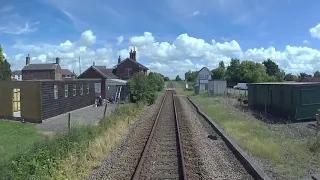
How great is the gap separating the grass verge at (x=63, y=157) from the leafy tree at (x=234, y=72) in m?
84.3

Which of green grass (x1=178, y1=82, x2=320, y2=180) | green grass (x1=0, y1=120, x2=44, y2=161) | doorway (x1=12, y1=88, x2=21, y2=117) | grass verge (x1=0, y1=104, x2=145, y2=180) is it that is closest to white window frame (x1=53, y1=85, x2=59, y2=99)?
doorway (x1=12, y1=88, x2=21, y2=117)

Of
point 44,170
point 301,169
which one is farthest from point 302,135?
point 44,170

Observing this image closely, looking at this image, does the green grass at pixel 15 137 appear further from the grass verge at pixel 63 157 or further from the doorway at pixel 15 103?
the doorway at pixel 15 103

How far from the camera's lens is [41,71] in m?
80.1

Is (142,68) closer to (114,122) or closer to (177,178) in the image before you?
(114,122)

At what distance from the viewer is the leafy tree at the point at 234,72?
9456 cm

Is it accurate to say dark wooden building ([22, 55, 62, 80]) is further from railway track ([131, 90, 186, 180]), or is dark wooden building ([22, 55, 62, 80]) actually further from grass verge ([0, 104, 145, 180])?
grass verge ([0, 104, 145, 180])

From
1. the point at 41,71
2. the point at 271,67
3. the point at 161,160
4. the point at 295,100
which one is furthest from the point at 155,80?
the point at 271,67

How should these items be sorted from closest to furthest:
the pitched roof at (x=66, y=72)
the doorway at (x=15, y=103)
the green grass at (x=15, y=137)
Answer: the green grass at (x=15, y=137)
the doorway at (x=15, y=103)
the pitched roof at (x=66, y=72)

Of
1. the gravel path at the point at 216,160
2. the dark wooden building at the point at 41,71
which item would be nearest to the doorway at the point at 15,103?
the gravel path at the point at 216,160

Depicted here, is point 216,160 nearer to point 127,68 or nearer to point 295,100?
point 295,100

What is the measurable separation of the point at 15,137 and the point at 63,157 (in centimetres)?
653

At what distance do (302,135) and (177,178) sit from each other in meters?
8.08

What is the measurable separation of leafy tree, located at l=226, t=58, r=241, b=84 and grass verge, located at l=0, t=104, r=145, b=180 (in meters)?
84.3
